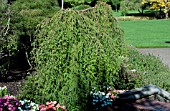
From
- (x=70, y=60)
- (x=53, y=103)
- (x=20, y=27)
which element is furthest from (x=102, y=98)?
(x=20, y=27)

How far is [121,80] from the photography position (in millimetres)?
7004

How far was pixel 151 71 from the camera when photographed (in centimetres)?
938

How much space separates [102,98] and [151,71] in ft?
11.3

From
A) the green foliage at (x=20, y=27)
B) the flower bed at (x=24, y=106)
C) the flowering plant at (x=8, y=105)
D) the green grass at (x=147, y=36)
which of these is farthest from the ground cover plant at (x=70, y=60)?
the green grass at (x=147, y=36)

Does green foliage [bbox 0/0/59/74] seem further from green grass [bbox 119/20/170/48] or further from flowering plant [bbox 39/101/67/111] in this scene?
green grass [bbox 119/20/170/48]

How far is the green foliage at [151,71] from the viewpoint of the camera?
311 inches

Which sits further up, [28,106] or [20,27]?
[20,27]

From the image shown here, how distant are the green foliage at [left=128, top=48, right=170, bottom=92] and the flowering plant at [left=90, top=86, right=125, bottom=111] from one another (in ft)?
4.63

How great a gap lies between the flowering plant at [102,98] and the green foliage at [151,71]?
4.63 feet

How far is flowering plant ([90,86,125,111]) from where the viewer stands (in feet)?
19.9

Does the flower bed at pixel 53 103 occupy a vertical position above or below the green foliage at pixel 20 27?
below

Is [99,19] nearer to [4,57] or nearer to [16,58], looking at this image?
[4,57]

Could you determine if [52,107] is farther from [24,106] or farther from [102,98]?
[102,98]

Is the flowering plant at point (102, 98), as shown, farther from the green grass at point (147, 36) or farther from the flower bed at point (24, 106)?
the green grass at point (147, 36)
